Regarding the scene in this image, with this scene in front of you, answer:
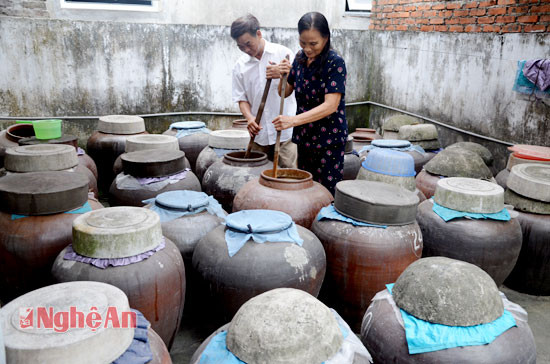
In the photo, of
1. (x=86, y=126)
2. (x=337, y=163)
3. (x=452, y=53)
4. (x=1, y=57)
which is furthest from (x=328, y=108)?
(x=1, y=57)

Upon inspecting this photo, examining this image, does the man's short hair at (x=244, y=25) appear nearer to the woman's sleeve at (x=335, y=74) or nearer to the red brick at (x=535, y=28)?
the woman's sleeve at (x=335, y=74)

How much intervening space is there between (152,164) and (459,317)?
3047 millimetres

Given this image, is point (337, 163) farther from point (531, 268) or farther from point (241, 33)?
point (531, 268)

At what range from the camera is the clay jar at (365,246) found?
123 inches

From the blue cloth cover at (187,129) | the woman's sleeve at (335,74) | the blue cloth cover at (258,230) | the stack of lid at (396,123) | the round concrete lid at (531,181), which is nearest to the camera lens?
the blue cloth cover at (258,230)

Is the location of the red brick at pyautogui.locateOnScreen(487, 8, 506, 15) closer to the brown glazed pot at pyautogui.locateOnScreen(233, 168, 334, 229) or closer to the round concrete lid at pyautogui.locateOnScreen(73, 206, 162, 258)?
the brown glazed pot at pyautogui.locateOnScreen(233, 168, 334, 229)

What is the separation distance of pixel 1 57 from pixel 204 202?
5.25 meters

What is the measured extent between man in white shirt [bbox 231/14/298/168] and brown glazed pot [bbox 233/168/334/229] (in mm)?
843

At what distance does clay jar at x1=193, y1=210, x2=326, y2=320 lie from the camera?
2756 millimetres

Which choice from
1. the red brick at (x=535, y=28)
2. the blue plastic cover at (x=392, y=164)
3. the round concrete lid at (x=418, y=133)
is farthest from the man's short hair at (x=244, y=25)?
the red brick at (x=535, y=28)

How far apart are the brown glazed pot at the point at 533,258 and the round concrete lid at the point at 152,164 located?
3.36 meters

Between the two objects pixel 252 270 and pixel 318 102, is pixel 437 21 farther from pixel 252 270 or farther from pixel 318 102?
pixel 252 270

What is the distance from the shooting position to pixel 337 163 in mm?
4082

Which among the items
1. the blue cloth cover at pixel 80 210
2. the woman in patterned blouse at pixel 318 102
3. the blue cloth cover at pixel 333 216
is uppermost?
the woman in patterned blouse at pixel 318 102
